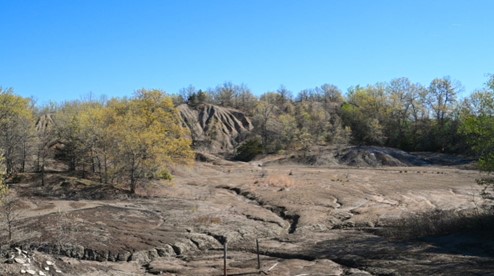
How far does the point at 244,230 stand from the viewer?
1014 inches

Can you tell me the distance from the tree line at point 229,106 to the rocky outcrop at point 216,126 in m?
5.84

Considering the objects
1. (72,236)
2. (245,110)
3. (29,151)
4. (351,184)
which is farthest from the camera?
(245,110)

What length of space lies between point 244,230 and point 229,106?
109730 millimetres

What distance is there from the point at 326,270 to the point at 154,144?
26286mm

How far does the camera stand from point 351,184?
44.5m

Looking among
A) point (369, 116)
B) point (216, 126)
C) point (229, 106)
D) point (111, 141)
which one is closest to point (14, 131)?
point (111, 141)

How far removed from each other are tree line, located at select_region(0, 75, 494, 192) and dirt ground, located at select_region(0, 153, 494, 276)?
13.7 feet

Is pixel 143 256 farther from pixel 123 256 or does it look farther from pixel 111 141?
pixel 111 141

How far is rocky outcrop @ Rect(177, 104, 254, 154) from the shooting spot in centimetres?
10360

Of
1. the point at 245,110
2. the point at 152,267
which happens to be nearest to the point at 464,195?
the point at 152,267

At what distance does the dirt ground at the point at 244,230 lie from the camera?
18141mm

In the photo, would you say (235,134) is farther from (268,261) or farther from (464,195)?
(268,261)

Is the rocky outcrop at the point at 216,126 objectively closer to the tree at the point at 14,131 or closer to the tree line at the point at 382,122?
the tree line at the point at 382,122

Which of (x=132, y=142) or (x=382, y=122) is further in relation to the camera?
(x=382, y=122)
